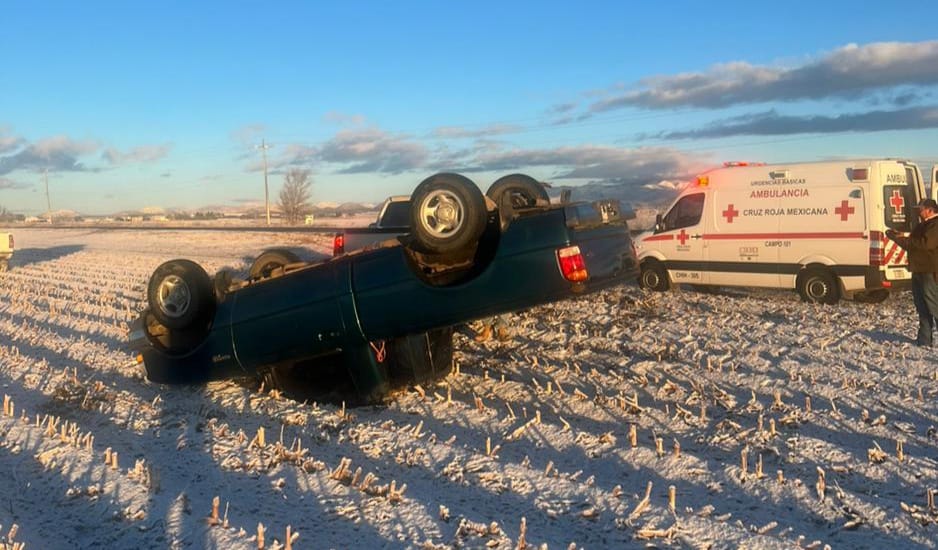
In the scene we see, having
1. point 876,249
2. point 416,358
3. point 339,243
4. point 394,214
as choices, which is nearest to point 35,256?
point 394,214

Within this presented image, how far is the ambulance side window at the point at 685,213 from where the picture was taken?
14.6m

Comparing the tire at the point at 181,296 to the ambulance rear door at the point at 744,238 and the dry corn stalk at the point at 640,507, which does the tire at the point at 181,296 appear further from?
the ambulance rear door at the point at 744,238

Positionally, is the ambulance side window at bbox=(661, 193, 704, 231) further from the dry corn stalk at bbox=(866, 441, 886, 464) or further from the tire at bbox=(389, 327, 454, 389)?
the dry corn stalk at bbox=(866, 441, 886, 464)

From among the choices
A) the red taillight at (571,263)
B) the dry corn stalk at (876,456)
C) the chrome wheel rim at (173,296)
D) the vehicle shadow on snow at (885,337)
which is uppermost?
the red taillight at (571,263)

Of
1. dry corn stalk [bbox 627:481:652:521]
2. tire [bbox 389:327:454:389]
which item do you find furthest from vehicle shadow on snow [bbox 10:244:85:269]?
dry corn stalk [bbox 627:481:652:521]

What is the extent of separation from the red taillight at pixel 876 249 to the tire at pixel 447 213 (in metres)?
8.38

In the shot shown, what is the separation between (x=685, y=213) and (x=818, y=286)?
2.85 metres

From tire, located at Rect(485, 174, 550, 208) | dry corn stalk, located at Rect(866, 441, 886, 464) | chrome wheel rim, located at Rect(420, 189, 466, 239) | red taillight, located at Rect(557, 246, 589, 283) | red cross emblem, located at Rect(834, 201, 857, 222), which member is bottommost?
dry corn stalk, located at Rect(866, 441, 886, 464)

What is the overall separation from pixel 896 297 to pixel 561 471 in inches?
427

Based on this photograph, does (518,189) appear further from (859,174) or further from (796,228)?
(859,174)

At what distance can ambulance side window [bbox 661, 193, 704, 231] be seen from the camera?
1455 cm

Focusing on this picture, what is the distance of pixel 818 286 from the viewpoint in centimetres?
1295

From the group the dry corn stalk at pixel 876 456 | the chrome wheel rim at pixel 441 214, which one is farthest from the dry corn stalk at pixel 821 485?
the chrome wheel rim at pixel 441 214

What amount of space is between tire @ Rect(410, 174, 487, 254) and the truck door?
8.86m
